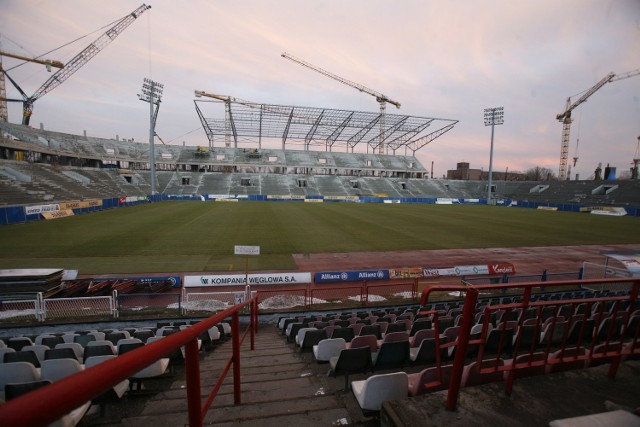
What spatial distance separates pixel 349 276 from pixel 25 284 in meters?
14.1

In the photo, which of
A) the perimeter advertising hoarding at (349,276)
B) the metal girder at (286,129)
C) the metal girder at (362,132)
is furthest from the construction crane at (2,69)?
the perimeter advertising hoarding at (349,276)

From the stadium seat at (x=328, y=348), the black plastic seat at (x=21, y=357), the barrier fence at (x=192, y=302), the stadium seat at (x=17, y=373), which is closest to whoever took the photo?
the stadium seat at (x=17, y=373)

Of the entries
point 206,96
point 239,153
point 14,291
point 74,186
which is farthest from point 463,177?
point 14,291

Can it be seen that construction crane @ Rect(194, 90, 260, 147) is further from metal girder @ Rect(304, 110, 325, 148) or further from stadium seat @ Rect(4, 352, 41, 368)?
stadium seat @ Rect(4, 352, 41, 368)

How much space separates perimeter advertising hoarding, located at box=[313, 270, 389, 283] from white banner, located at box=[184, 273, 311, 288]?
0.77 m

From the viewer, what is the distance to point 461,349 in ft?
9.89

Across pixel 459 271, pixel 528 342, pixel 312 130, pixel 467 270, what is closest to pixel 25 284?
pixel 528 342

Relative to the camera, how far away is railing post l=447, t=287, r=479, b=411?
2932 mm

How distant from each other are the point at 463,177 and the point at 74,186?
127731 millimetres

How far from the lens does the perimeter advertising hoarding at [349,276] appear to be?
638 inches

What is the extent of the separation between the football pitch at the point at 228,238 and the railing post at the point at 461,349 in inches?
625

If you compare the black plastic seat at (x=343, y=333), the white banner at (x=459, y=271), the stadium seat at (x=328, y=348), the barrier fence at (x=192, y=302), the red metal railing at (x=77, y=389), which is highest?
the red metal railing at (x=77, y=389)

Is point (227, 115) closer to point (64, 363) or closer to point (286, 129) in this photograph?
point (286, 129)

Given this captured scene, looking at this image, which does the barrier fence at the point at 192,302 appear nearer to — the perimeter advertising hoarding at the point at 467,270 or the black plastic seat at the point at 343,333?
the perimeter advertising hoarding at the point at 467,270
